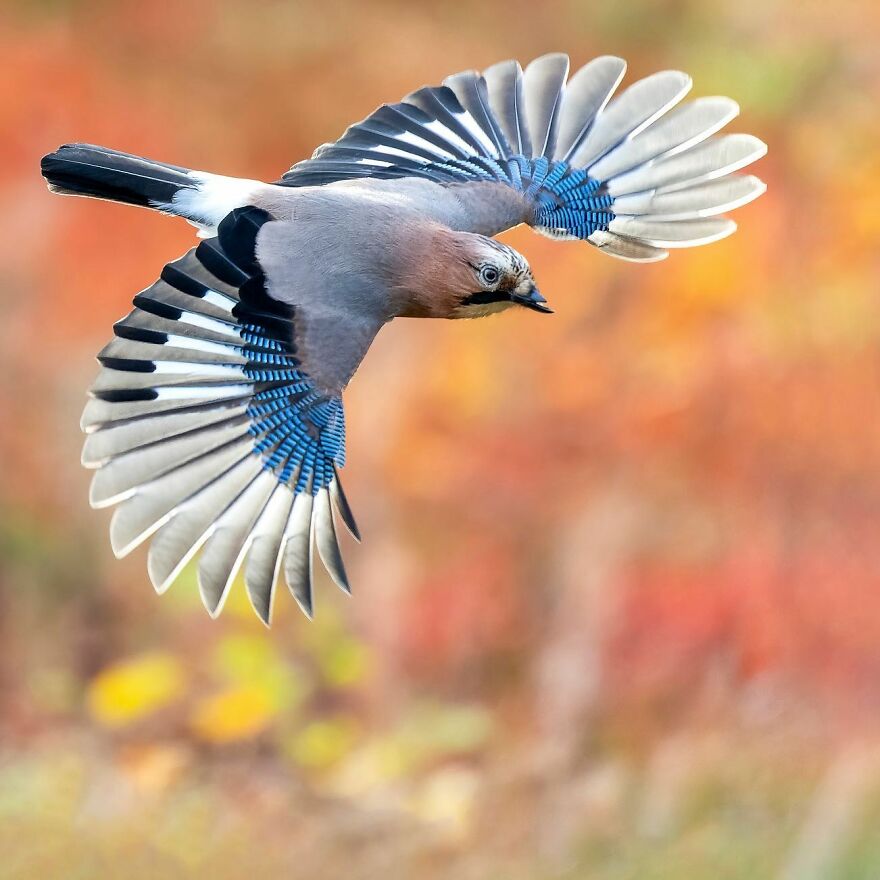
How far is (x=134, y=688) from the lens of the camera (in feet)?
24.9

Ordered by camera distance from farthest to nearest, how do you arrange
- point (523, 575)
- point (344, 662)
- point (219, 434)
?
point (523, 575) < point (344, 662) < point (219, 434)

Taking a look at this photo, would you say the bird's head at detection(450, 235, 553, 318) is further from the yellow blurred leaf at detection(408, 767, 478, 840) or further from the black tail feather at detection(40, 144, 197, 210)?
the yellow blurred leaf at detection(408, 767, 478, 840)

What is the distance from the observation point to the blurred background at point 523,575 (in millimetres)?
7113

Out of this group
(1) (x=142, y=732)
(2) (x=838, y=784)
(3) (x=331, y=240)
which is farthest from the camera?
(1) (x=142, y=732)

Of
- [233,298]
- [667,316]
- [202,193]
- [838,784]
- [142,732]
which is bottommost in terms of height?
[838,784]

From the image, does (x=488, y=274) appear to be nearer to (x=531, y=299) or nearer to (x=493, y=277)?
(x=493, y=277)

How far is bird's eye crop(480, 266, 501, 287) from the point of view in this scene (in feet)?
14.5

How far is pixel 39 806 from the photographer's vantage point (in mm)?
7160

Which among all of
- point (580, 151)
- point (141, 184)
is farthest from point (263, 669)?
point (141, 184)

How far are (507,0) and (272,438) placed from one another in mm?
5906

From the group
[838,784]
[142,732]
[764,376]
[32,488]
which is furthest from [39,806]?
[764,376]

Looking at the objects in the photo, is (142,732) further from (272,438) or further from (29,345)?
(272,438)

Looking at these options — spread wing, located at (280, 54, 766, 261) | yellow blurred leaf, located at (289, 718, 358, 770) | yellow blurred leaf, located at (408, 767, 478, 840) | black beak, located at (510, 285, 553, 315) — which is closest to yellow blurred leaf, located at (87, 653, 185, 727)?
yellow blurred leaf, located at (289, 718, 358, 770)

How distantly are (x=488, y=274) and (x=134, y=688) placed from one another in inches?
154
